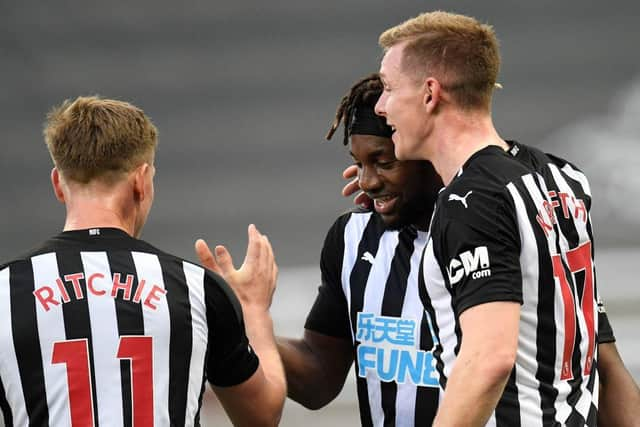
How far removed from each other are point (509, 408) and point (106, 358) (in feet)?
2.92

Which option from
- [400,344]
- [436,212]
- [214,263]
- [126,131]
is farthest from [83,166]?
[400,344]

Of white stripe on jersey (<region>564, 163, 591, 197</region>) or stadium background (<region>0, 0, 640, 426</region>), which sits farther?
stadium background (<region>0, 0, 640, 426</region>)

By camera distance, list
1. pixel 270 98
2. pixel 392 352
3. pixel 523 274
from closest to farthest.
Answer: pixel 523 274 < pixel 392 352 < pixel 270 98

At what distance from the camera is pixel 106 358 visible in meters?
2.46

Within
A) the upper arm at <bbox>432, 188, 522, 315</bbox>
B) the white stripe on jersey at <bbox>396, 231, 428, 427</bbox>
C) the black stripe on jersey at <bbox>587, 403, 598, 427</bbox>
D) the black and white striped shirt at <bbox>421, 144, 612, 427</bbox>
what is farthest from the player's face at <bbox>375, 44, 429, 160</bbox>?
the black stripe on jersey at <bbox>587, 403, 598, 427</bbox>

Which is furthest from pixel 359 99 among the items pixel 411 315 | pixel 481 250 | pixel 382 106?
pixel 481 250

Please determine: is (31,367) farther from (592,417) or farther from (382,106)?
(592,417)

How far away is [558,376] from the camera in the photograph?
2535mm

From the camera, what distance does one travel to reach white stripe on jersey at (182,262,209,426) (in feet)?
8.30

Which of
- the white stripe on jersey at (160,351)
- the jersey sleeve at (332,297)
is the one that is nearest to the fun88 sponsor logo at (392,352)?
the jersey sleeve at (332,297)

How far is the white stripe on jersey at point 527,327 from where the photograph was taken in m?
2.43

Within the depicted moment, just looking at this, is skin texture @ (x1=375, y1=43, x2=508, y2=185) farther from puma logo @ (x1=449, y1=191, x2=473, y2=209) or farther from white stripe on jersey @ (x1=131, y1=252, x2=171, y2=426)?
white stripe on jersey @ (x1=131, y1=252, x2=171, y2=426)

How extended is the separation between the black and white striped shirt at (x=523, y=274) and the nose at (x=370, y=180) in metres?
0.55

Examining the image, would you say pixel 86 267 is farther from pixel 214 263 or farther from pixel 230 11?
pixel 230 11
